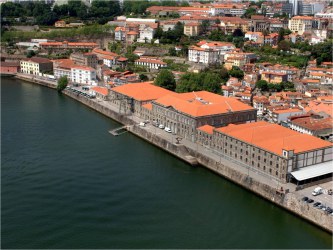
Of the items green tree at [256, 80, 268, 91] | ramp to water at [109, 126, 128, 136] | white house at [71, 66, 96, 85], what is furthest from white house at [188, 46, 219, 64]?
ramp to water at [109, 126, 128, 136]

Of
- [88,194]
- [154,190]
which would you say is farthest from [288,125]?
[88,194]

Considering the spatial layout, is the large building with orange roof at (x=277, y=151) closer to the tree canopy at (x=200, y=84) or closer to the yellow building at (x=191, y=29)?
the tree canopy at (x=200, y=84)

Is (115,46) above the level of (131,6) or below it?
below

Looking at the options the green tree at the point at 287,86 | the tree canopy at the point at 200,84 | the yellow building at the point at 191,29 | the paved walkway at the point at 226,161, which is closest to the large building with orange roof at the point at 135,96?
the paved walkway at the point at 226,161

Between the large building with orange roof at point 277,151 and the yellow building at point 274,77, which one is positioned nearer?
the large building with orange roof at point 277,151

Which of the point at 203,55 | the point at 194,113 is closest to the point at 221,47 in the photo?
the point at 203,55

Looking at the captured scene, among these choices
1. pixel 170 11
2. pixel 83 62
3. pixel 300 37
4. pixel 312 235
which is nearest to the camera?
pixel 312 235

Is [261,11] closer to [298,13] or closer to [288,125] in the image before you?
[298,13]

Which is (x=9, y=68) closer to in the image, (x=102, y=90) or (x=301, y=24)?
(x=102, y=90)
